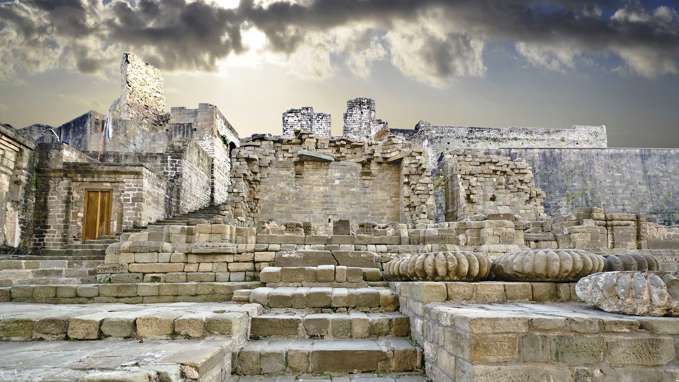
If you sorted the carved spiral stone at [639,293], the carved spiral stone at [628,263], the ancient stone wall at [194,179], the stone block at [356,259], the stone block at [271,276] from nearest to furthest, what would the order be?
the carved spiral stone at [639,293] → the carved spiral stone at [628,263] → the stone block at [271,276] → the stone block at [356,259] → the ancient stone wall at [194,179]

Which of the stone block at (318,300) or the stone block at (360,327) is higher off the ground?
the stone block at (318,300)

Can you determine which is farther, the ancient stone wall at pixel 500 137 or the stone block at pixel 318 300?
the ancient stone wall at pixel 500 137

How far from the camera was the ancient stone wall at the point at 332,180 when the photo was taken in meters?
15.8

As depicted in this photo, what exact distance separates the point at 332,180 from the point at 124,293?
10866 mm

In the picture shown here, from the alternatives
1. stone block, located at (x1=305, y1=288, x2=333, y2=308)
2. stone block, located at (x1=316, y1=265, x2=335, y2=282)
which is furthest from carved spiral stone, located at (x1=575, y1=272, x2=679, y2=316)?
stone block, located at (x1=316, y1=265, x2=335, y2=282)

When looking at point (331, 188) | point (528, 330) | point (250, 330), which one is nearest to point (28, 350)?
point (250, 330)

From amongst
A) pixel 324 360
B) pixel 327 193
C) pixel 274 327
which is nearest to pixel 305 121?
pixel 327 193

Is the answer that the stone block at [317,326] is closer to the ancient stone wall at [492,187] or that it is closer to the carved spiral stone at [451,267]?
the carved spiral stone at [451,267]

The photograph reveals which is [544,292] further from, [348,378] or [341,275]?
[341,275]

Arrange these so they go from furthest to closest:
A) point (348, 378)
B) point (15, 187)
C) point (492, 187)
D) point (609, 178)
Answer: point (609, 178) < point (492, 187) < point (15, 187) < point (348, 378)

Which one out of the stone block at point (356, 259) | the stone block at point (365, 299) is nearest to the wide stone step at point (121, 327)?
the stone block at point (365, 299)

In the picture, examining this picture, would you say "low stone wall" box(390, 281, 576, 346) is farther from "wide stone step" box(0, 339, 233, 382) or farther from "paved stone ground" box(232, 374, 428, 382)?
"wide stone step" box(0, 339, 233, 382)

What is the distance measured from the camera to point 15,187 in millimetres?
13641

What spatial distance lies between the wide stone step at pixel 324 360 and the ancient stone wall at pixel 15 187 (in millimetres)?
13553
